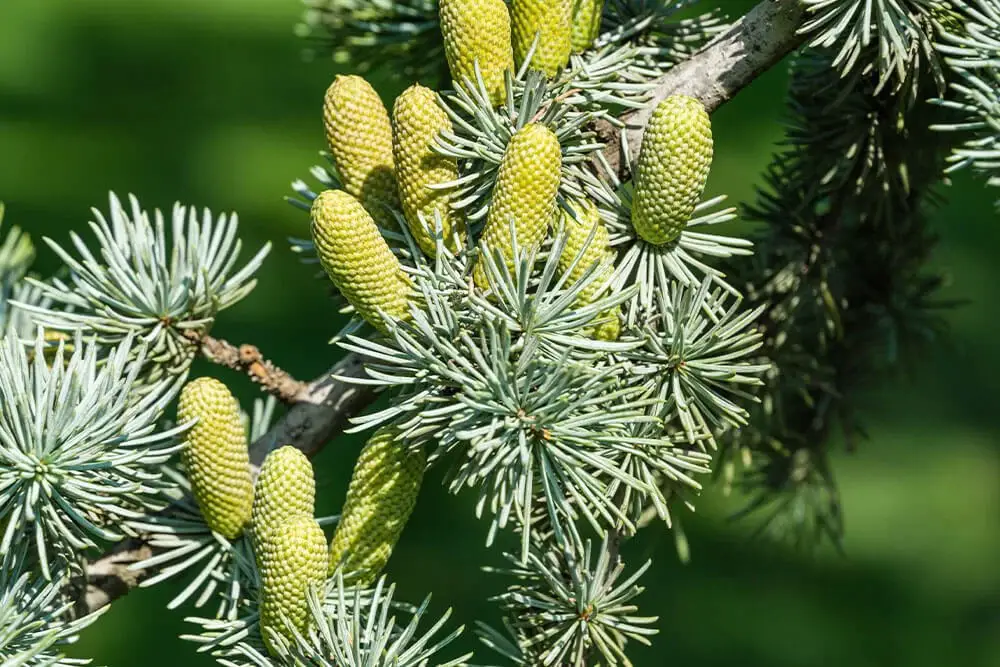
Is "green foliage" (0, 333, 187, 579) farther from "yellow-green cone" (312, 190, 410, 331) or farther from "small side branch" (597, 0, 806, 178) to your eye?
"small side branch" (597, 0, 806, 178)

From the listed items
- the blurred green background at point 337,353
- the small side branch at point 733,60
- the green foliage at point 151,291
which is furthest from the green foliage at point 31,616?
the blurred green background at point 337,353

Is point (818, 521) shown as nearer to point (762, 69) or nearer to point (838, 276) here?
point (838, 276)

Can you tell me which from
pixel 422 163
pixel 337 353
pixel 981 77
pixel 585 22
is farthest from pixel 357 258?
pixel 337 353

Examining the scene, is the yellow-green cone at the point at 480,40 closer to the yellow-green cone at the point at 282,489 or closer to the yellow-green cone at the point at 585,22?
the yellow-green cone at the point at 585,22

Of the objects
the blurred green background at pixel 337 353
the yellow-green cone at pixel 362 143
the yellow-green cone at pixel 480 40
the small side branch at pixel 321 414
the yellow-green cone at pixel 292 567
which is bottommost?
the blurred green background at pixel 337 353

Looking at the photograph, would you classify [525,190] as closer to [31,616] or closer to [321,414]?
[321,414]

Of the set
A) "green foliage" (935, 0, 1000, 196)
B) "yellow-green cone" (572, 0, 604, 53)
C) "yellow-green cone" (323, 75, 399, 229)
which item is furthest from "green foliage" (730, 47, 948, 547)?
"yellow-green cone" (323, 75, 399, 229)
